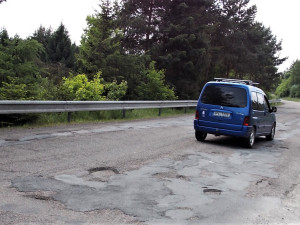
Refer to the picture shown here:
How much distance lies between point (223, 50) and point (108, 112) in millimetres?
26478

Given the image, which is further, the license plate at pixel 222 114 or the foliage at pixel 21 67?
the foliage at pixel 21 67

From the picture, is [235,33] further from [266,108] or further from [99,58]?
[266,108]

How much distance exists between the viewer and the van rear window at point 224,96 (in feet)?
33.2

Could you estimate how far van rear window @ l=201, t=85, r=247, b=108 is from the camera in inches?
399

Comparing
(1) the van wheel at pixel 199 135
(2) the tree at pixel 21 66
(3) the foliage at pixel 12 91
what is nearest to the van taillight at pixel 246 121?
(1) the van wheel at pixel 199 135

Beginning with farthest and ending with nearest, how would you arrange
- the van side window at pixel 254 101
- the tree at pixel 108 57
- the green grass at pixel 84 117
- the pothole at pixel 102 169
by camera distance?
the tree at pixel 108 57
the green grass at pixel 84 117
the van side window at pixel 254 101
the pothole at pixel 102 169

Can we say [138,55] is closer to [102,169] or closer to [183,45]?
[183,45]

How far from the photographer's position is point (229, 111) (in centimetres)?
1010

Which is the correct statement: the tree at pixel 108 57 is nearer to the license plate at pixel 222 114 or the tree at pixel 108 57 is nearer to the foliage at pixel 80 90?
the foliage at pixel 80 90

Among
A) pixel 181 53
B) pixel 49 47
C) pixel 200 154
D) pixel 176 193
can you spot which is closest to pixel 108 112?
pixel 200 154

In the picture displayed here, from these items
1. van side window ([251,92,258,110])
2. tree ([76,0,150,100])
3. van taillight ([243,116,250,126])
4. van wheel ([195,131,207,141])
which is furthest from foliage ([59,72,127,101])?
van taillight ([243,116,250,126])

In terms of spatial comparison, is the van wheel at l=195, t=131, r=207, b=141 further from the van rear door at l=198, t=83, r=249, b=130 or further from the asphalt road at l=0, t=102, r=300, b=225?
the asphalt road at l=0, t=102, r=300, b=225

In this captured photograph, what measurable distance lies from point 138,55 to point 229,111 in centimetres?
1568

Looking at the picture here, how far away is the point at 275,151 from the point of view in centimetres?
1005
